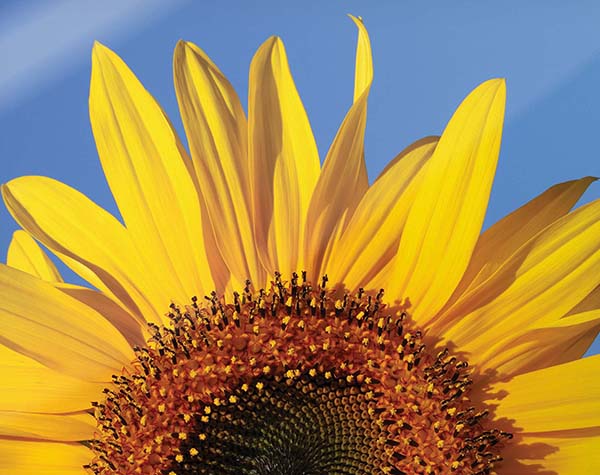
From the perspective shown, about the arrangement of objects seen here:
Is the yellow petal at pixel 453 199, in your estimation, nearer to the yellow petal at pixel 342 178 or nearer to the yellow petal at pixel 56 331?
the yellow petal at pixel 342 178

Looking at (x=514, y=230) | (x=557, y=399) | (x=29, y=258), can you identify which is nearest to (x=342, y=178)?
(x=514, y=230)

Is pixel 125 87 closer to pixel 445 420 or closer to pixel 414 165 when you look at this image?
pixel 414 165

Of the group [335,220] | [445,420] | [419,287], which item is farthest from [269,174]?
[445,420]

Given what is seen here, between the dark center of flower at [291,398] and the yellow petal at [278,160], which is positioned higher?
the yellow petal at [278,160]

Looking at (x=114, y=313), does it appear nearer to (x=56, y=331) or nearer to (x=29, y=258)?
(x=56, y=331)

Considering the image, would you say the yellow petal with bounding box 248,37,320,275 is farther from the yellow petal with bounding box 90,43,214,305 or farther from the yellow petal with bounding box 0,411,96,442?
the yellow petal with bounding box 0,411,96,442

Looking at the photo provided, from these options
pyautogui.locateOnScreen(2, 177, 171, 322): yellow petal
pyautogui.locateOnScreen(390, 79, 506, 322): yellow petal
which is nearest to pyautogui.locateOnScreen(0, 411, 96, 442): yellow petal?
pyautogui.locateOnScreen(2, 177, 171, 322): yellow petal

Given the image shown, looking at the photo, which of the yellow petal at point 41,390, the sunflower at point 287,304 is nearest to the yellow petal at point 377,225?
the sunflower at point 287,304
